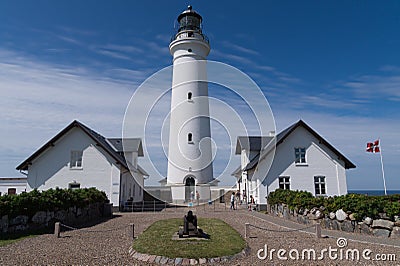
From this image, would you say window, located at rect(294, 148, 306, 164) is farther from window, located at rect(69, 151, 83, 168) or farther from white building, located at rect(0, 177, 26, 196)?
white building, located at rect(0, 177, 26, 196)

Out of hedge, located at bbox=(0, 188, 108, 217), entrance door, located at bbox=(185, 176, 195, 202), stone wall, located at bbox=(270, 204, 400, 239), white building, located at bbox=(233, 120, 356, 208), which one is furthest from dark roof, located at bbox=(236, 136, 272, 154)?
hedge, located at bbox=(0, 188, 108, 217)

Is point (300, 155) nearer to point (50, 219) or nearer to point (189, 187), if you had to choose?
point (189, 187)

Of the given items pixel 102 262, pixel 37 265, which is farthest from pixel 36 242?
pixel 102 262

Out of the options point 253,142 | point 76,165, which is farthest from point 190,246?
point 253,142

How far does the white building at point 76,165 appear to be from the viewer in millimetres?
19219

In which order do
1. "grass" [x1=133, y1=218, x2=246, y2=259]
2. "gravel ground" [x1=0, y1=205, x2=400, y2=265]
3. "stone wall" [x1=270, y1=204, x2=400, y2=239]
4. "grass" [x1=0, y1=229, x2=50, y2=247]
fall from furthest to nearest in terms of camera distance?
1. "stone wall" [x1=270, y1=204, x2=400, y2=239]
2. "grass" [x1=0, y1=229, x2=50, y2=247]
3. "grass" [x1=133, y1=218, x2=246, y2=259]
4. "gravel ground" [x1=0, y1=205, x2=400, y2=265]

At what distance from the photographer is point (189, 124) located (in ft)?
74.4

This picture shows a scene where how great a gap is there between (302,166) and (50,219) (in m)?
15.8

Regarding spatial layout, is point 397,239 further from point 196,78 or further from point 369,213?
point 196,78

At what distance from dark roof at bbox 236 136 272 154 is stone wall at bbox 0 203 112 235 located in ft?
41.3

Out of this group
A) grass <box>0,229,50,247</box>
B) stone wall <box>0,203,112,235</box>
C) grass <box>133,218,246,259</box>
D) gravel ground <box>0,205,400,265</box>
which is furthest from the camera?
stone wall <box>0,203,112,235</box>

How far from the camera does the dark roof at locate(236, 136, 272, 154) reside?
2350 centimetres

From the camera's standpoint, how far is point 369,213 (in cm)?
1009

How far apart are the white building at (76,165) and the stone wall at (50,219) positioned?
3076 millimetres
